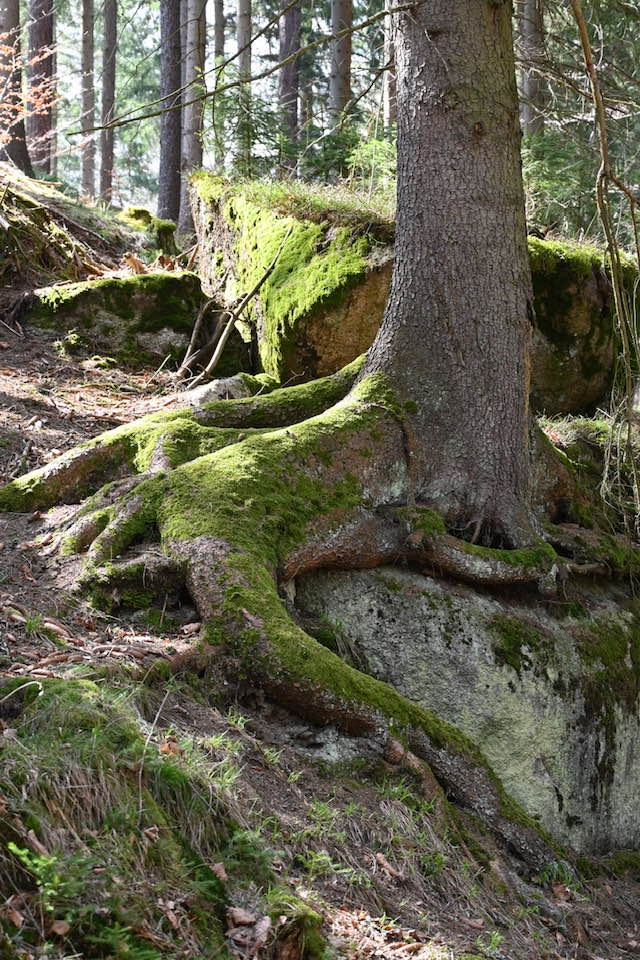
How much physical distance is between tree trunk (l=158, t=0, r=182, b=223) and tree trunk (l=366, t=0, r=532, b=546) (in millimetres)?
11348

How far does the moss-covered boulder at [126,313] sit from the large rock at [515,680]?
4.49m

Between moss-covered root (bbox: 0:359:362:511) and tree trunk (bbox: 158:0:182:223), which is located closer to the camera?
moss-covered root (bbox: 0:359:362:511)

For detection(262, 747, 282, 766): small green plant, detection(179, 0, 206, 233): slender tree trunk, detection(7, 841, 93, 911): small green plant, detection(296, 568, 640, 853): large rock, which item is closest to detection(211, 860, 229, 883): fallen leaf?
detection(7, 841, 93, 911): small green plant

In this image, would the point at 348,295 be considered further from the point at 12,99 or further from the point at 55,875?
the point at 12,99

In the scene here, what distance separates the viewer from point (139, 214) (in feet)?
49.5

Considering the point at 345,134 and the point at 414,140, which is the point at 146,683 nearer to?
the point at 414,140

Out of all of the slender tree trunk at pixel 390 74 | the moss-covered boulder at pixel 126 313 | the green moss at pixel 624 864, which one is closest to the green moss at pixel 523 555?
the green moss at pixel 624 864

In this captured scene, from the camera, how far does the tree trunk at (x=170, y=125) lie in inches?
666

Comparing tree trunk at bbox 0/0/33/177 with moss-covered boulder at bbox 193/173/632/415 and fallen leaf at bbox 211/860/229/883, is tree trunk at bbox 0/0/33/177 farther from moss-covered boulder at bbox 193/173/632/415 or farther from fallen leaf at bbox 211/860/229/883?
fallen leaf at bbox 211/860/229/883

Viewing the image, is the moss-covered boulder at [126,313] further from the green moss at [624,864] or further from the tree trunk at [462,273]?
the green moss at [624,864]

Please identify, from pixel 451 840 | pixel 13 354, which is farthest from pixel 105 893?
pixel 13 354

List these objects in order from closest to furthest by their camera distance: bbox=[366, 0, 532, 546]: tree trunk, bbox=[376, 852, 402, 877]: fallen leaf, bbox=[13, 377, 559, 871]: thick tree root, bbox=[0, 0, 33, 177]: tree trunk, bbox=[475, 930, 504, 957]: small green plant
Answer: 1. bbox=[475, 930, 504, 957]: small green plant
2. bbox=[376, 852, 402, 877]: fallen leaf
3. bbox=[13, 377, 559, 871]: thick tree root
4. bbox=[366, 0, 532, 546]: tree trunk
5. bbox=[0, 0, 33, 177]: tree trunk

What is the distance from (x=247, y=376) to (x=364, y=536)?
3004 mm

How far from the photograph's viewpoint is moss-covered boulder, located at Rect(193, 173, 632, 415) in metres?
7.97
